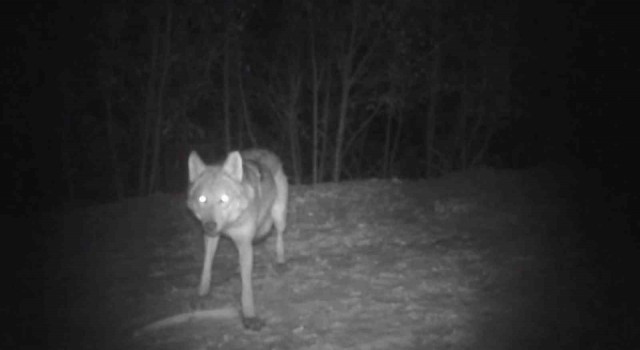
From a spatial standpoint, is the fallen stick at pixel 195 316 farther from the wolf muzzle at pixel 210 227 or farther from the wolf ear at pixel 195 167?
the wolf ear at pixel 195 167

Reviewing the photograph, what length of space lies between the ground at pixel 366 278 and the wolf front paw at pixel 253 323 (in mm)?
119

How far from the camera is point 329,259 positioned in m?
11.1

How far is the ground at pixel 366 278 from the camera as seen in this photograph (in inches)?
304

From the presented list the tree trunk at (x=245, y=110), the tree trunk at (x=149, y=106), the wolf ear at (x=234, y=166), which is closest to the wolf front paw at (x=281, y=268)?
the wolf ear at (x=234, y=166)

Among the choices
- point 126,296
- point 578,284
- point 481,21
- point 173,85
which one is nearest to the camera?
point 578,284

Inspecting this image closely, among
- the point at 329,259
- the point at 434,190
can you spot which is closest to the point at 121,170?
the point at 434,190

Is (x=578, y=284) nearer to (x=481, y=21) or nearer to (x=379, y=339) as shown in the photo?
(x=379, y=339)

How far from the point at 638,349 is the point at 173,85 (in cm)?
2166

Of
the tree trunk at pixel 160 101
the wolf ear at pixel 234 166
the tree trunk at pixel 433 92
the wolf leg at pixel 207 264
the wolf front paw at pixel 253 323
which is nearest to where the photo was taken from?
the wolf front paw at pixel 253 323

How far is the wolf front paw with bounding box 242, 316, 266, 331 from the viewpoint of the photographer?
26.6 feet

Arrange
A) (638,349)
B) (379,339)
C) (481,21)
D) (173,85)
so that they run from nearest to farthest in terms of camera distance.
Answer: (638,349) → (379,339) → (173,85) → (481,21)

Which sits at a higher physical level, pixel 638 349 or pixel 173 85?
pixel 173 85

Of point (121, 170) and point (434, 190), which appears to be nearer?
point (434, 190)

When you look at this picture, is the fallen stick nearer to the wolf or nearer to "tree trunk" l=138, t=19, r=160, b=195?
the wolf
